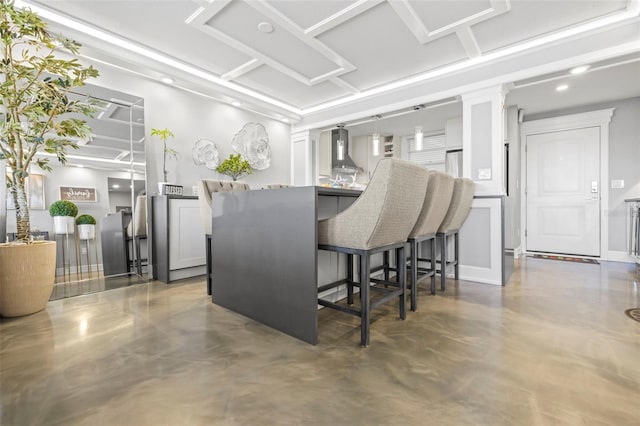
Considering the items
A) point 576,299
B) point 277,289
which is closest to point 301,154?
point 277,289

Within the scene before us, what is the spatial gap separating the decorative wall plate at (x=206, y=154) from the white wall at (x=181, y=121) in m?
0.06

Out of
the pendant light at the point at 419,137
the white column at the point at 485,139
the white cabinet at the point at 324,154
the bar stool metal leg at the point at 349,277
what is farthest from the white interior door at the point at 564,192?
the bar stool metal leg at the point at 349,277

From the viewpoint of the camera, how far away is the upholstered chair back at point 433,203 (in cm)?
211

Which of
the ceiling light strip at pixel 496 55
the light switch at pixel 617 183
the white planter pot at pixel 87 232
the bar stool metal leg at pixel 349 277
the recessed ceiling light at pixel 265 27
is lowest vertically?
the bar stool metal leg at pixel 349 277

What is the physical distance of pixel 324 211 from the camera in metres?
1.98

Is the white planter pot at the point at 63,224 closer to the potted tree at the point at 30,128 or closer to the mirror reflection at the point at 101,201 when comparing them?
the mirror reflection at the point at 101,201

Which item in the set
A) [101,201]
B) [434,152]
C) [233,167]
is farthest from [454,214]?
[434,152]

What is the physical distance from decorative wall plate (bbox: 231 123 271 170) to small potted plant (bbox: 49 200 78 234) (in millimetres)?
2062

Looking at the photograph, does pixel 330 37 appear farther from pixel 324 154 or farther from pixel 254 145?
pixel 324 154

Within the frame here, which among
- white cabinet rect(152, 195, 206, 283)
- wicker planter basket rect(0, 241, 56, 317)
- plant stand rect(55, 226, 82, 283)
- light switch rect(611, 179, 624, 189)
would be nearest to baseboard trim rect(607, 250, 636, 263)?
light switch rect(611, 179, 624, 189)

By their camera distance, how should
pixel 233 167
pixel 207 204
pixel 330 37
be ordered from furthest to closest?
pixel 233 167 → pixel 330 37 → pixel 207 204

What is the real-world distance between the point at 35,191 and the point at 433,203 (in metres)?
3.25

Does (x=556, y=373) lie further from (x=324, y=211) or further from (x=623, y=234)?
(x=623, y=234)

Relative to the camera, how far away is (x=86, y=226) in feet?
8.94
